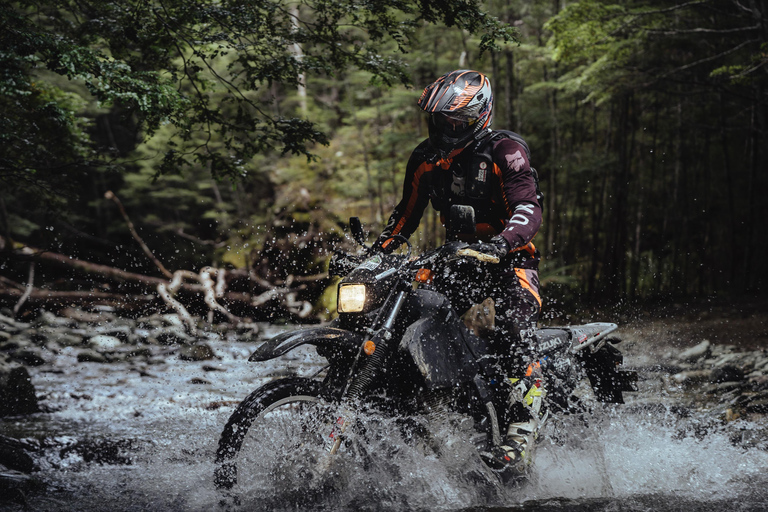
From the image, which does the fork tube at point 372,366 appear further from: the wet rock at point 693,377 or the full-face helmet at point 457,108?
the wet rock at point 693,377

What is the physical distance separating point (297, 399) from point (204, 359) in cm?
594

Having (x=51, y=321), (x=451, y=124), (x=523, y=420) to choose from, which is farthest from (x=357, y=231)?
(x=51, y=321)

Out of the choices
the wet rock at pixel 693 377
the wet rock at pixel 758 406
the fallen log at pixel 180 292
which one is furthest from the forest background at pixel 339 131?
the wet rock at pixel 693 377

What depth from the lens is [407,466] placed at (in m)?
3.01

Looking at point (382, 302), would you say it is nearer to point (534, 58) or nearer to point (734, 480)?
point (734, 480)

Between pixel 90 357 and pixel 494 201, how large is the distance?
679cm

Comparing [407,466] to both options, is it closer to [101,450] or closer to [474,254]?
[474,254]

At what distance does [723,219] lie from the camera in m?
17.5

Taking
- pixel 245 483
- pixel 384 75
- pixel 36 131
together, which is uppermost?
pixel 384 75

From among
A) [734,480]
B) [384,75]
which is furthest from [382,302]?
[384,75]

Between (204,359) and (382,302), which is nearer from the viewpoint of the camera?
(382,302)

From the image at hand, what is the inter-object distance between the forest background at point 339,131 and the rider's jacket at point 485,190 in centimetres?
174

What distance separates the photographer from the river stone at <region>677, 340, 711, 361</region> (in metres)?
7.61

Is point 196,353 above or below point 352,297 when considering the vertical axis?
below
